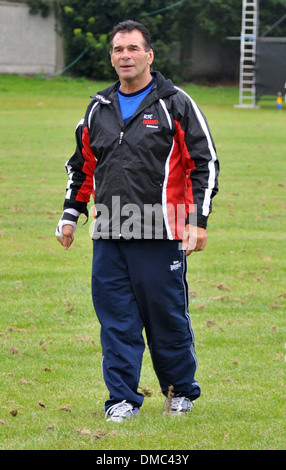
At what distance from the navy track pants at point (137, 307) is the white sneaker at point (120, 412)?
0.03 meters

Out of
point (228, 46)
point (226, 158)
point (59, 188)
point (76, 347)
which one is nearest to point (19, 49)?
point (228, 46)

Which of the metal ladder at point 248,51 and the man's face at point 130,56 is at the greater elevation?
the man's face at point 130,56

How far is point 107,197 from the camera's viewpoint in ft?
16.0

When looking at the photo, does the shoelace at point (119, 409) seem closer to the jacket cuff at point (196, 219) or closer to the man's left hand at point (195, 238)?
the man's left hand at point (195, 238)

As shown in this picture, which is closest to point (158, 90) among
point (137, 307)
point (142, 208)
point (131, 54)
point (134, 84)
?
point (134, 84)

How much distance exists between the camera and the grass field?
4.70m

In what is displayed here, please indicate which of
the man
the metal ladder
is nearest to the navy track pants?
the man

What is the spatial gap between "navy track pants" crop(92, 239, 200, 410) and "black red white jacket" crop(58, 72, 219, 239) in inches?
4.4

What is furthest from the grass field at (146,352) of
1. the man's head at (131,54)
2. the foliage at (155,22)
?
the foliage at (155,22)

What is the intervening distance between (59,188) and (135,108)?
938 centimetres

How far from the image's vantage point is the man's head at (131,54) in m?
4.82

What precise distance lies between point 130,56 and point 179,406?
1998 mm

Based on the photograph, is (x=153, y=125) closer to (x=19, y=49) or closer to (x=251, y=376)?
(x=251, y=376)

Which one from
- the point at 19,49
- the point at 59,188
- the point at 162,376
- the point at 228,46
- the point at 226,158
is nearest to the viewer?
the point at 162,376
